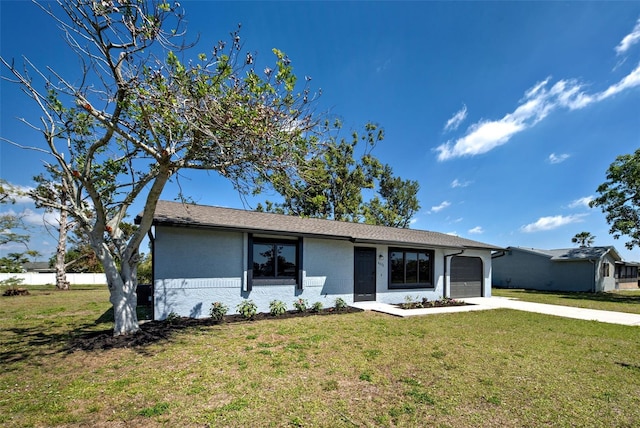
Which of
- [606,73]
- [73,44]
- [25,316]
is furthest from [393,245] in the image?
[25,316]

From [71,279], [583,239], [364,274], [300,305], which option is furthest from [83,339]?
[583,239]

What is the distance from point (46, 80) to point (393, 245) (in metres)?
11.6

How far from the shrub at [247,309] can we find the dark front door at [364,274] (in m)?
4.36

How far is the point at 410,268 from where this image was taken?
13.0 meters

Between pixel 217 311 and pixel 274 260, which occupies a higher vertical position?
pixel 274 260

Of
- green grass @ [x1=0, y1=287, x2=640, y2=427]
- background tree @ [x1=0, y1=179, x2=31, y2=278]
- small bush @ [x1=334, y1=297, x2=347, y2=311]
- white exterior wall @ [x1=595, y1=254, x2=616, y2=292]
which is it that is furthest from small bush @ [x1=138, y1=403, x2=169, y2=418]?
white exterior wall @ [x1=595, y1=254, x2=616, y2=292]

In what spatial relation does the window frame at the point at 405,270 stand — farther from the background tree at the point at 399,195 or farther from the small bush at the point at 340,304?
the background tree at the point at 399,195

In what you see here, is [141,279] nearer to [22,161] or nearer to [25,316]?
[25,316]

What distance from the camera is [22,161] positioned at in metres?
7.04

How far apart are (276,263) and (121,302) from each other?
4570 millimetres

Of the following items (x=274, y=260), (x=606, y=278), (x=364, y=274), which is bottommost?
(x=606, y=278)

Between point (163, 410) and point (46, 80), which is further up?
point (46, 80)

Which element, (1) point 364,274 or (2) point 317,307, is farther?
(1) point 364,274

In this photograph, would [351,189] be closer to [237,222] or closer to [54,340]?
[237,222]
